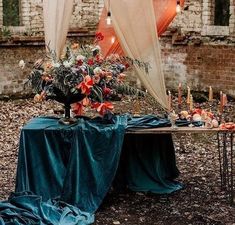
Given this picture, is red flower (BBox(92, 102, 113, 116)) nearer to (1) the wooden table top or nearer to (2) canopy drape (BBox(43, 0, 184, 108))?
(1) the wooden table top

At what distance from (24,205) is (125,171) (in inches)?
56.9

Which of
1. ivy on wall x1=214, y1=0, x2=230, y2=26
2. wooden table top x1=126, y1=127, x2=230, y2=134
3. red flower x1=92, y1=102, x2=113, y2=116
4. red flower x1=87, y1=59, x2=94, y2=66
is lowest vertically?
wooden table top x1=126, y1=127, x2=230, y2=134

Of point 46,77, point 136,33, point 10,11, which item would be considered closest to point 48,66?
point 46,77

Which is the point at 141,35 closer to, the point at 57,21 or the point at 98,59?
the point at 98,59

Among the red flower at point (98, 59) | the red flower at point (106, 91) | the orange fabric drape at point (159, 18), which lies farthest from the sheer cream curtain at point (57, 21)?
the orange fabric drape at point (159, 18)

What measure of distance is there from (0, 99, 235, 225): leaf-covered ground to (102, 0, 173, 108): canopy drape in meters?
1.12

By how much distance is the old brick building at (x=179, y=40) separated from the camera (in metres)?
13.2

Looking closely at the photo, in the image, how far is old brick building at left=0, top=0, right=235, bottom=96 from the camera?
43.4 ft

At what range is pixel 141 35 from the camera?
5.88 m

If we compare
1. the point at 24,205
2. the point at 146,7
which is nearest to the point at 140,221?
the point at 24,205

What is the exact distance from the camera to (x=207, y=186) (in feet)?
21.6

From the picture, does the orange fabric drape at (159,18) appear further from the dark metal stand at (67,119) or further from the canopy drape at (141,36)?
the dark metal stand at (67,119)

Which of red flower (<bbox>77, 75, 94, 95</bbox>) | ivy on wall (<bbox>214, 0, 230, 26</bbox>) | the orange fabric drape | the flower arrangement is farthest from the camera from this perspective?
ivy on wall (<bbox>214, 0, 230, 26</bbox>)

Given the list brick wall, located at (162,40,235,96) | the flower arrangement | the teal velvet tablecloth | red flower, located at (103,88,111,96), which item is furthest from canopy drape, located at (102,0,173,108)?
brick wall, located at (162,40,235,96)
